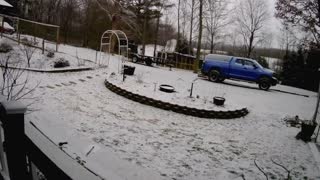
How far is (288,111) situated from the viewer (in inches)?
517

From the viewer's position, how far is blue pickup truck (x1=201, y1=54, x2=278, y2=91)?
18.9 m

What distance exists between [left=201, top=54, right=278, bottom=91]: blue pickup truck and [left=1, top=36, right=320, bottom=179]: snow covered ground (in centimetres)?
741

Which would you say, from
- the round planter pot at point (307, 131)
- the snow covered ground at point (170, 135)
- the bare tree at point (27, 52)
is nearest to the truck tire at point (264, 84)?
the snow covered ground at point (170, 135)

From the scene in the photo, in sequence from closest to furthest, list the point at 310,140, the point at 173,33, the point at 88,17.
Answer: the point at 310,140 < the point at 88,17 < the point at 173,33

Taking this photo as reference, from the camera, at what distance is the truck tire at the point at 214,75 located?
19484 millimetres

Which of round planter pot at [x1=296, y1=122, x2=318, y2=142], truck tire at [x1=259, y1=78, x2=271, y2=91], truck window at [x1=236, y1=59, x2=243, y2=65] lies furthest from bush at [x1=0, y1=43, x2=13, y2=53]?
truck tire at [x1=259, y1=78, x2=271, y2=91]

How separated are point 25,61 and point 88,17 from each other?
20215 mm

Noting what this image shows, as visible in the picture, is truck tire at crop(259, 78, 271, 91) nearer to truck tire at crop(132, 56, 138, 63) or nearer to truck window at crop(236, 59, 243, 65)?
truck window at crop(236, 59, 243, 65)

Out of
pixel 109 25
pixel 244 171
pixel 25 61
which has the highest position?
pixel 109 25

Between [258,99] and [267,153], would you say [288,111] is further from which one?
[267,153]

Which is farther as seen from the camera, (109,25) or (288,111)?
(109,25)

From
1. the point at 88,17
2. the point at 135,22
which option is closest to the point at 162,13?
the point at 135,22

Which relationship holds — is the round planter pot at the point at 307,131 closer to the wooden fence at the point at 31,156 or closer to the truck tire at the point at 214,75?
the wooden fence at the point at 31,156

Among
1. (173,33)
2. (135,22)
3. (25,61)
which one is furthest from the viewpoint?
(173,33)
